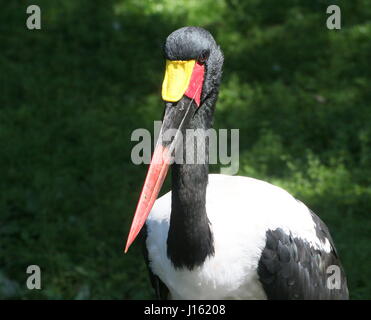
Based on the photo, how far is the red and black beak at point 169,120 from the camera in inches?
151

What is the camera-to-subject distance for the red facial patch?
3875 millimetres

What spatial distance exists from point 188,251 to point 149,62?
3894 millimetres

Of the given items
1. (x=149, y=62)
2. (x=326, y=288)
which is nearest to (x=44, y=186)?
(x=149, y=62)

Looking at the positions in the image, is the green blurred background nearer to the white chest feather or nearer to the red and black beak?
the white chest feather

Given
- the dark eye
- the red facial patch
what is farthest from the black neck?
the dark eye

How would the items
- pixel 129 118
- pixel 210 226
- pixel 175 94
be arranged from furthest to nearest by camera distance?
pixel 129 118
pixel 210 226
pixel 175 94

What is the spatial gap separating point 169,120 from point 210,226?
2.12ft

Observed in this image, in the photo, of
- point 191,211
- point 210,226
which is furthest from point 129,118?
point 191,211

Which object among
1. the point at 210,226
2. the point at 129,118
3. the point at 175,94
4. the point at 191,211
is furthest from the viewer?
the point at 129,118

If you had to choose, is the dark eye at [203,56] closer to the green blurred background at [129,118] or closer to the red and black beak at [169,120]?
the red and black beak at [169,120]

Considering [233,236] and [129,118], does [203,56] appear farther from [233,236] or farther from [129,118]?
[129,118]

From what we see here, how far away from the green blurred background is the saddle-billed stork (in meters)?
1.05

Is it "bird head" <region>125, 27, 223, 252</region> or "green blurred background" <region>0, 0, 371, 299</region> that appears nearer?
"bird head" <region>125, 27, 223, 252</region>

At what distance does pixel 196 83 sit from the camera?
3.91m
